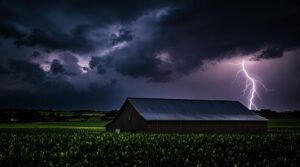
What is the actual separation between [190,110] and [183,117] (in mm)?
4866

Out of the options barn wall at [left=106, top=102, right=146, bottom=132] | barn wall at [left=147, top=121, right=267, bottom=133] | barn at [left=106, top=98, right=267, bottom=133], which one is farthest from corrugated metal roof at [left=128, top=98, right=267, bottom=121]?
barn wall at [left=106, top=102, right=146, bottom=132]

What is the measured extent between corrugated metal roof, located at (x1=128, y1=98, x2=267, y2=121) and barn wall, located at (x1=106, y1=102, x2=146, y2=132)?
105 cm

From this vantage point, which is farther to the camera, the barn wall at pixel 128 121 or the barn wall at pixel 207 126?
the barn wall at pixel 128 121

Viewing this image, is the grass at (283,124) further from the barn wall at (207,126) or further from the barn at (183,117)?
the barn wall at (207,126)

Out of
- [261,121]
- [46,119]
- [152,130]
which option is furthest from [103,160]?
[46,119]

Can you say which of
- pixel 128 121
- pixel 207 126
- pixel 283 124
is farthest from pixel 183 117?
pixel 283 124

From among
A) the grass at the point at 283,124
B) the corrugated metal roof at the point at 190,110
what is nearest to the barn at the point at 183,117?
the corrugated metal roof at the point at 190,110

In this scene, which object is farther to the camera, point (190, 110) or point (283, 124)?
point (283, 124)

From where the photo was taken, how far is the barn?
1870 inches

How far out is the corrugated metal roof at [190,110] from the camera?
49625 mm

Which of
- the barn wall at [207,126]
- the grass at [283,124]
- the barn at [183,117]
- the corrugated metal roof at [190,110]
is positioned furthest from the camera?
the grass at [283,124]

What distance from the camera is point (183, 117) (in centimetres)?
5016

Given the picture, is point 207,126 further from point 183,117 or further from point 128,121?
point 128,121

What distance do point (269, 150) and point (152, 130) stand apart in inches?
997
